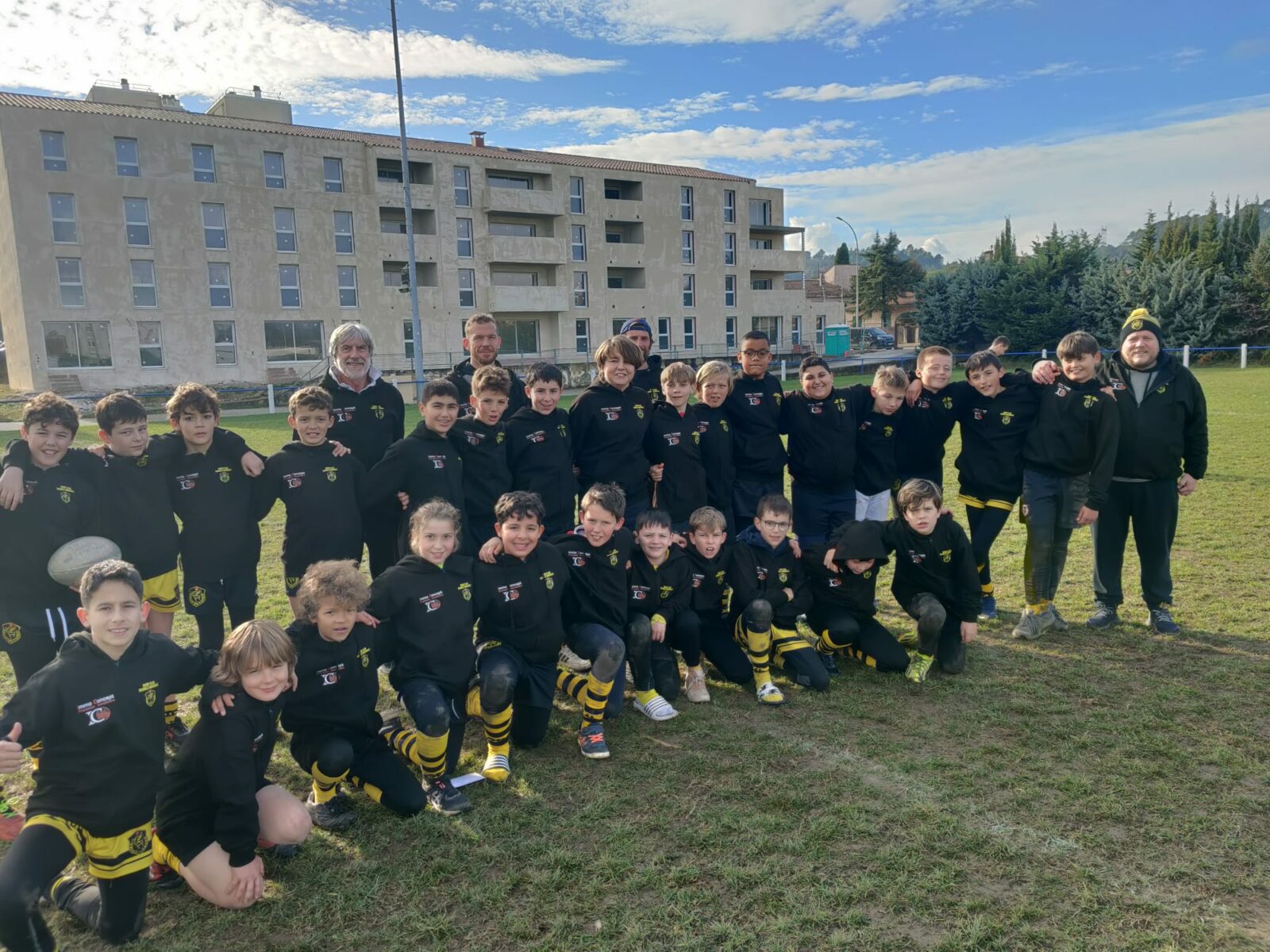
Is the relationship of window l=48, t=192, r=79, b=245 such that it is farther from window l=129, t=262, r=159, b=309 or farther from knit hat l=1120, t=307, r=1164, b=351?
knit hat l=1120, t=307, r=1164, b=351

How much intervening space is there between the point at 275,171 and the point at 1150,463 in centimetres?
Result: 3616

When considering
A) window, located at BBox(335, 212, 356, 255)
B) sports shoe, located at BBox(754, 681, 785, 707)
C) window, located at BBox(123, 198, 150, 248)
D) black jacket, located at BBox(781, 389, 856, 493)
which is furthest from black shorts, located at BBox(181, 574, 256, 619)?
window, located at BBox(335, 212, 356, 255)

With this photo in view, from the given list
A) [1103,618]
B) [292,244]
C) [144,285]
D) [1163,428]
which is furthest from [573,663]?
[292,244]

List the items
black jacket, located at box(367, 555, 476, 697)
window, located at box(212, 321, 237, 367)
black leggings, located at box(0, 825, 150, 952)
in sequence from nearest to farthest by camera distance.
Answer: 1. black leggings, located at box(0, 825, 150, 952)
2. black jacket, located at box(367, 555, 476, 697)
3. window, located at box(212, 321, 237, 367)

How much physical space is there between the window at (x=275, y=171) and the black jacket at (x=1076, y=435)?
3525 cm

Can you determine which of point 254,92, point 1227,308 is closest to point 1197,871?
point 1227,308

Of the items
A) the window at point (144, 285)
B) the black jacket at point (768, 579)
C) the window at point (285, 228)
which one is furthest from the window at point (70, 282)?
the black jacket at point (768, 579)

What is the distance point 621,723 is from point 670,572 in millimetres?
918

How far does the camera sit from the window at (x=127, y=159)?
30.9m

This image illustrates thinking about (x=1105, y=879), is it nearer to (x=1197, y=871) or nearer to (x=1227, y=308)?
(x=1197, y=871)

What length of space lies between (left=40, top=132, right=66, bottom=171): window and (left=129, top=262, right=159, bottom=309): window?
3.92 meters

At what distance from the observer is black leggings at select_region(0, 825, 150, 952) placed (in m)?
2.73

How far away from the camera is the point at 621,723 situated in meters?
4.59

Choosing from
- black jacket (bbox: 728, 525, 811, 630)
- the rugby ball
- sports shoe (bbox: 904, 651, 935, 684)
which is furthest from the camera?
black jacket (bbox: 728, 525, 811, 630)
